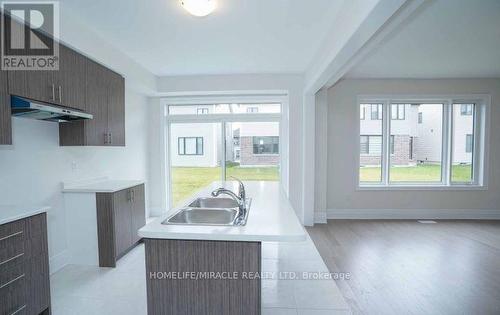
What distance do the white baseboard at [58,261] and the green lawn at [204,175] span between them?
7.00 ft

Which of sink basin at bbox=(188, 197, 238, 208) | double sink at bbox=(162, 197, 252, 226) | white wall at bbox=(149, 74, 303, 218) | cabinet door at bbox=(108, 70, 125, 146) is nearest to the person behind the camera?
double sink at bbox=(162, 197, 252, 226)

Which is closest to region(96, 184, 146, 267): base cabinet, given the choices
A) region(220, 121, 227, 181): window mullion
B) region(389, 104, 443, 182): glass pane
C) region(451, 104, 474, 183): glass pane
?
region(220, 121, 227, 181): window mullion

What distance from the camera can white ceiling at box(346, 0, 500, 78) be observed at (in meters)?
2.30

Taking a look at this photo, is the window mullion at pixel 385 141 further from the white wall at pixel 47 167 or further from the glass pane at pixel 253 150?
the white wall at pixel 47 167

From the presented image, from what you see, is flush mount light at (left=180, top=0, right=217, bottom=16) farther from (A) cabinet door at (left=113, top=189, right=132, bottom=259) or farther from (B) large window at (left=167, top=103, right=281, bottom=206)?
(B) large window at (left=167, top=103, right=281, bottom=206)

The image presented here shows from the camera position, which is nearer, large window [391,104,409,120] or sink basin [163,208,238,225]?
sink basin [163,208,238,225]

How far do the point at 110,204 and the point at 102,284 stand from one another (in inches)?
32.0

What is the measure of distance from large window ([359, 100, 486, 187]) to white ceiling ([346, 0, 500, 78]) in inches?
25.4

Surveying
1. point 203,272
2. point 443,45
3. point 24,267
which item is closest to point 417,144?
point 443,45

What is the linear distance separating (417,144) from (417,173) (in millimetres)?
567

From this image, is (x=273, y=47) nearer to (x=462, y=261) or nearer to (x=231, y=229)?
(x=231, y=229)

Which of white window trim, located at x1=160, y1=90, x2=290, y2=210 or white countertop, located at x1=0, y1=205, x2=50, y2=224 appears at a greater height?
white window trim, located at x1=160, y1=90, x2=290, y2=210

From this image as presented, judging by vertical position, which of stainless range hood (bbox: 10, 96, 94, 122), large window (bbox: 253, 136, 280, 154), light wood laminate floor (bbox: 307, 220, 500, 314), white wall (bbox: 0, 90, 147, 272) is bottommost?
light wood laminate floor (bbox: 307, 220, 500, 314)

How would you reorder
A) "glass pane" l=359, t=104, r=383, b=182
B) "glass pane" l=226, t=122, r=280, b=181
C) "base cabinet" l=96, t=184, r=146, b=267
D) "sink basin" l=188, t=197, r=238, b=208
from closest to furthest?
"sink basin" l=188, t=197, r=238, b=208 → "base cabinet" l=96, t=184, r=146, b=267 → "glass pane" l=359, t=104, r=383, b=182 → "glass pane" l=226, t=122, r=280, b=181
